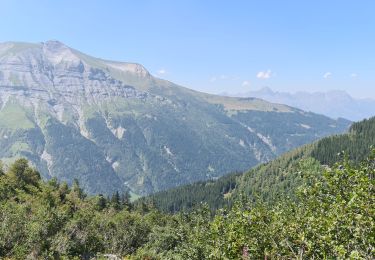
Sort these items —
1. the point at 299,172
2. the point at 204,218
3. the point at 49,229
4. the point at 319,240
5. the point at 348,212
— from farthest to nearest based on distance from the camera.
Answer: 1. the point at 49,229
2. the point at 204,218
3. the point at 299,172
4. the point at 319,240
5. the point at 348,212

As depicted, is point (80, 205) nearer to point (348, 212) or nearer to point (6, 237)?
point (6, 237)

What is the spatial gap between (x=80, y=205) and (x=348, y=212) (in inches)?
5123

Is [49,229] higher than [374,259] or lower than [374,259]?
lower

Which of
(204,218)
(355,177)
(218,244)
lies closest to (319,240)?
(355,177)

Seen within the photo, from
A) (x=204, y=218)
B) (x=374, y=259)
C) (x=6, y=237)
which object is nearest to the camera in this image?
(x=374, y=259)

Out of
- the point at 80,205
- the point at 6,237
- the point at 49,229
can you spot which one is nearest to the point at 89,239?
the point at 49,229

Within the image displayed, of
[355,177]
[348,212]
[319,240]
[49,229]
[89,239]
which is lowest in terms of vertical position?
[89,239]

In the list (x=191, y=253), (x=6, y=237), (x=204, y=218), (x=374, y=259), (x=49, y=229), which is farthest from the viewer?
(x=49, y=229)

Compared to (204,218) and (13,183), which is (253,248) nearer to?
(204,218)

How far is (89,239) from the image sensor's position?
284 feet

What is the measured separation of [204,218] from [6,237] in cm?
3549

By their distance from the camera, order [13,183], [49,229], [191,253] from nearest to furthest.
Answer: [191,253] < [49,229] < [13,183]

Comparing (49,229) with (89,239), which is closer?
(49,229)

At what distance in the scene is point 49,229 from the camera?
226ft
